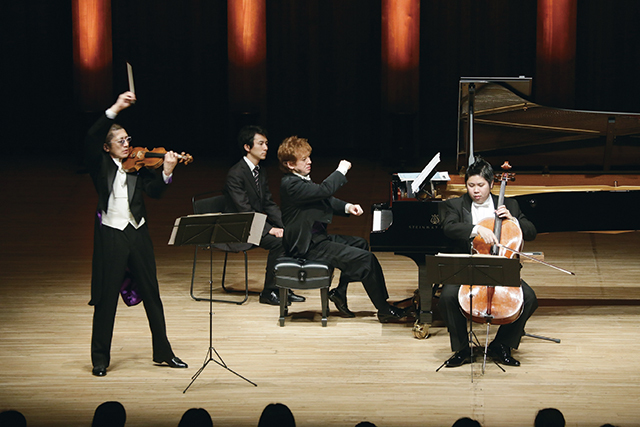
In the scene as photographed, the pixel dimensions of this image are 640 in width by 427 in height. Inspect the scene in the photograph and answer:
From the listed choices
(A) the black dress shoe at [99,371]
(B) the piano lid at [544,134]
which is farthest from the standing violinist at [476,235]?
(A) the black dress shoe at [99,371]

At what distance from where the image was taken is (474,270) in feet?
14.2

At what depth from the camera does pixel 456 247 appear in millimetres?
5195

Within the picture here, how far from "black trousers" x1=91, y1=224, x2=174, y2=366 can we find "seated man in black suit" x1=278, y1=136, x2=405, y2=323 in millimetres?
1181

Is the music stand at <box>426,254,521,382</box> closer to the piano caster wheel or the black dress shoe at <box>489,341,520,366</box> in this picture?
the black dress shoe at <box>489,341,520,366</box>

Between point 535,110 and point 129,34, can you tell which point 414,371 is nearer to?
point 535,110

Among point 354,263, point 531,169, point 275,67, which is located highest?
point 275,67

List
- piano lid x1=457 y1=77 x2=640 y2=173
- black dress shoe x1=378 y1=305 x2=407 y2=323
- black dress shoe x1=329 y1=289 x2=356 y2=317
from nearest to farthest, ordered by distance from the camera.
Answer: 1. black dress shoe x1=378 y1=305 x2=407 y2=323
2. black dress shoe x1=329 y1=289 x2=356 y2=317
3. piano lid x1=457 y1=77 x2=640 y2=173

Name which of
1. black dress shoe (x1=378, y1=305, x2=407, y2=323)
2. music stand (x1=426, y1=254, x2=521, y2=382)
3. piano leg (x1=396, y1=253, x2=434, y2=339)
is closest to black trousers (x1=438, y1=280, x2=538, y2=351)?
piano leg (x1=396, y1=253, x2=434, y2=339)

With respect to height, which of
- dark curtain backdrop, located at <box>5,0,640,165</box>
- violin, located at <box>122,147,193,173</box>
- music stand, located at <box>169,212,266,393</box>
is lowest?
music stand, located at <box>169,212,266,393</box>

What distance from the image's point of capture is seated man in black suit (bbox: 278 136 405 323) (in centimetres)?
550

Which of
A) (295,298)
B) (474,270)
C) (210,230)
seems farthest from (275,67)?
(474,270)

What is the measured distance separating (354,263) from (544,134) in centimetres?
208

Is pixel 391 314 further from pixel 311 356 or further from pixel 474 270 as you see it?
pixel 474 270

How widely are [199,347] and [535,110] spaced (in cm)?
309
